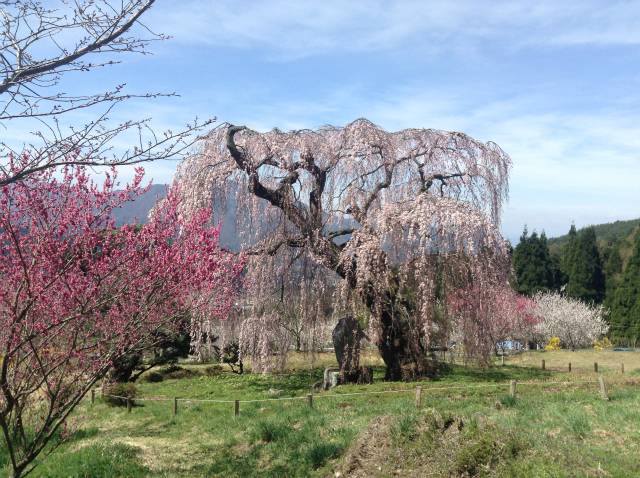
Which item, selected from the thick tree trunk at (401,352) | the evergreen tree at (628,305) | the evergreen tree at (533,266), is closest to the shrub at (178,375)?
the thick tree trunk at (401,352)

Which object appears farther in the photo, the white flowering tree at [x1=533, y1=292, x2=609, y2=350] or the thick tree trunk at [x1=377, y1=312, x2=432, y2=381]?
the white flowering tree at [x1=533, y1=292, x2=609, y2=350]

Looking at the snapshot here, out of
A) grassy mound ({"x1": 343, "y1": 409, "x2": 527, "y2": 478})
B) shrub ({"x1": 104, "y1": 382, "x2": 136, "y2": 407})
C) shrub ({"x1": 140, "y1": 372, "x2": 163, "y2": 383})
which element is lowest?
shrub ({"x1": 140, "y1": 372, "x2": 163, "y2": 383})

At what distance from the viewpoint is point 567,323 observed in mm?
36625

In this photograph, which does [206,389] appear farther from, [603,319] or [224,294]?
[603,319]

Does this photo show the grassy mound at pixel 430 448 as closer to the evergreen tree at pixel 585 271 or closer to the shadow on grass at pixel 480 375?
the shadow on grass at pixel 480 375

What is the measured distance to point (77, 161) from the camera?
170 inches

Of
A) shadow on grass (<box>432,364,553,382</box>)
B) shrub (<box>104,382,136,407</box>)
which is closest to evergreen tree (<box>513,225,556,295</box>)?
shadow on grass (<box>432,364,553,382</box>)

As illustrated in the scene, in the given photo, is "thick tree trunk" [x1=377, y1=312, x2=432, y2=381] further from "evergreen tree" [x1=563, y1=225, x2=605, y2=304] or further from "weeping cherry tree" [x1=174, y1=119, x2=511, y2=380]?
"evergreen tree" [x1=563, y1=225, x2=605, y2=304]

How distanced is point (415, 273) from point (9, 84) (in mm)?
9198

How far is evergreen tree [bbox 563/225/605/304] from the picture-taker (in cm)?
4497

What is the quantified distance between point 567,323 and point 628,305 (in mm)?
8032

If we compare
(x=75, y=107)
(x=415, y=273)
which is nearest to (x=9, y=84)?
(x=75, y=107)

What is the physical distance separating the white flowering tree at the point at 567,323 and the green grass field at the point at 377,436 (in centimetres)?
2571

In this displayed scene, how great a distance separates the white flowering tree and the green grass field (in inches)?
1012
